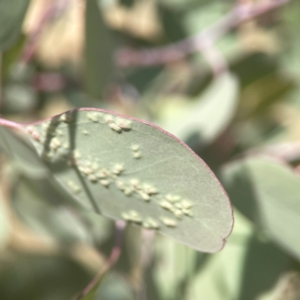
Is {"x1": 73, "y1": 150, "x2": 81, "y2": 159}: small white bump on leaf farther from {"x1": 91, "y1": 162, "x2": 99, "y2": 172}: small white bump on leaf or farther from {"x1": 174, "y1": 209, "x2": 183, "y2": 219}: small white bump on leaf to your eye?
{"x1": 174, "y1": 209, "x2": 183, "y2": 219}: small white bump on leaf

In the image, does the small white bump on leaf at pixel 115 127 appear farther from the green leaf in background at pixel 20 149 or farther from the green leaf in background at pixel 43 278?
the green leaf in background at pixel 43 278

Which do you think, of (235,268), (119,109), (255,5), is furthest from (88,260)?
(255,5)

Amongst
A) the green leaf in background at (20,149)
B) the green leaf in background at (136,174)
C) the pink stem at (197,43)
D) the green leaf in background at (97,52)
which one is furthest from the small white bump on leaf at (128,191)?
the pink stem at (197,43)

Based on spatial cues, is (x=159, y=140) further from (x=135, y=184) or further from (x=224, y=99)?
(x=224, y=99)

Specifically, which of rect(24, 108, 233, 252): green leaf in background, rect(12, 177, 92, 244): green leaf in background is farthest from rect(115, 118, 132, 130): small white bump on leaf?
rect(12, 177, 92, 244): green leaf in background

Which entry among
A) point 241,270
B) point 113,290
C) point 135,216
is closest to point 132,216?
point 135,216
